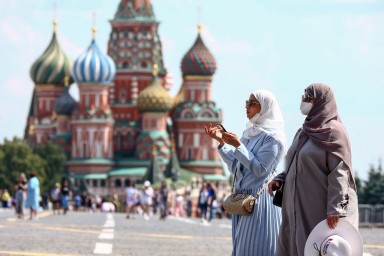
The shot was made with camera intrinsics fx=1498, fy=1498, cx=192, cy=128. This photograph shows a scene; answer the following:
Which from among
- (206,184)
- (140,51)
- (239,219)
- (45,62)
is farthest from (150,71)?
(239,219)

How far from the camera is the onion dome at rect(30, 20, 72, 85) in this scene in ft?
394

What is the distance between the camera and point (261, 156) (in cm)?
962

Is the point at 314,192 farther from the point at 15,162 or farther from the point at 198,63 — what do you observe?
the point at 198,63

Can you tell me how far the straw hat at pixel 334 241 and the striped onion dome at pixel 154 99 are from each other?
10176 cm

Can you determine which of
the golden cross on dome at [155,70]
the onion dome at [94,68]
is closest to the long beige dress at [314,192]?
the onion dome at [94,68]

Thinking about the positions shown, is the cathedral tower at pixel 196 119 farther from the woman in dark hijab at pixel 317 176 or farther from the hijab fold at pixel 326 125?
the hijab fold at pixel 326 125

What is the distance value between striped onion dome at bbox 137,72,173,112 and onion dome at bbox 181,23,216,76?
4216 mm

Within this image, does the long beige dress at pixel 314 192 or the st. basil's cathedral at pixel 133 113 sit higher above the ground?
the st. basil's cathedral at pixel 133 113

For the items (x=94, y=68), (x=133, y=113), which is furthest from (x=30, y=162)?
(x=133, y=113)

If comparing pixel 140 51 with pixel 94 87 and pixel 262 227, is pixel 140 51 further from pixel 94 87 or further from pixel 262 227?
pixel 262 227

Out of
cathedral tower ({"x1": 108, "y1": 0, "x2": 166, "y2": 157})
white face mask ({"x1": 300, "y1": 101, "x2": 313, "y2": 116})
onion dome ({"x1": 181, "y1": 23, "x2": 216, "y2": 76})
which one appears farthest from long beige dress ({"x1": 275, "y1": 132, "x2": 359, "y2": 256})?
onion dome ({"x1": 181, "y1": 23, "x2": 216, "y2": 76})

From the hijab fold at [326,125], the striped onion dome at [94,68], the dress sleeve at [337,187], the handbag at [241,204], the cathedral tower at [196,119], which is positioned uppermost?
the striped onion dome at [94,68]

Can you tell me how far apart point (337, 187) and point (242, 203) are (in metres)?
1.02

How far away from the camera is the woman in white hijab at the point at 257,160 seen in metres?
9.50
